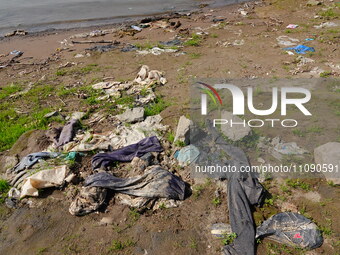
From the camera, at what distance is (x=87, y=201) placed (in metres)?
4.16

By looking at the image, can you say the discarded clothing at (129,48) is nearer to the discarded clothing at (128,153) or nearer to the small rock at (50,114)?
the small rock at (50,114)

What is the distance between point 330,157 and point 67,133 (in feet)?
16.1

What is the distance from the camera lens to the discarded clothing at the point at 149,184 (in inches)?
163

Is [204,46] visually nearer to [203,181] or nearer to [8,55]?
[203,181]

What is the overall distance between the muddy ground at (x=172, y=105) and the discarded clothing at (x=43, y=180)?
0.14 meters

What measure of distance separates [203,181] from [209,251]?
4.01 ft

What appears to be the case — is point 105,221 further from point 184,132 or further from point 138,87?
point 138,87

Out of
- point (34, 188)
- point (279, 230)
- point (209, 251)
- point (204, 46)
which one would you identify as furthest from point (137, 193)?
point (204, 46)

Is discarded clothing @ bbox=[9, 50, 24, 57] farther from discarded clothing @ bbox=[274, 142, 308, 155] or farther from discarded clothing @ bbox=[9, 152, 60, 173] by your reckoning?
discarded clothing @ bbox=[274, 142, 308, 155]

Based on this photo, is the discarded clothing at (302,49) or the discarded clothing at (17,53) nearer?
the discarded clothing at (302,49)

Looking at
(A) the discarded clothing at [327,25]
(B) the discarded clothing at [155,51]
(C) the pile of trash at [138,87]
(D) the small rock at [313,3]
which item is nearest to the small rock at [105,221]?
(C) the pile of trash at [138,87]

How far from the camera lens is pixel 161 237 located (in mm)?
3713

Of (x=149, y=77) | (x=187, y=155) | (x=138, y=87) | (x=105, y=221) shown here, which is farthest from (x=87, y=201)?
(x=149, y=77)

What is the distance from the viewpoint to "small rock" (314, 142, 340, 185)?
420 centimetres
